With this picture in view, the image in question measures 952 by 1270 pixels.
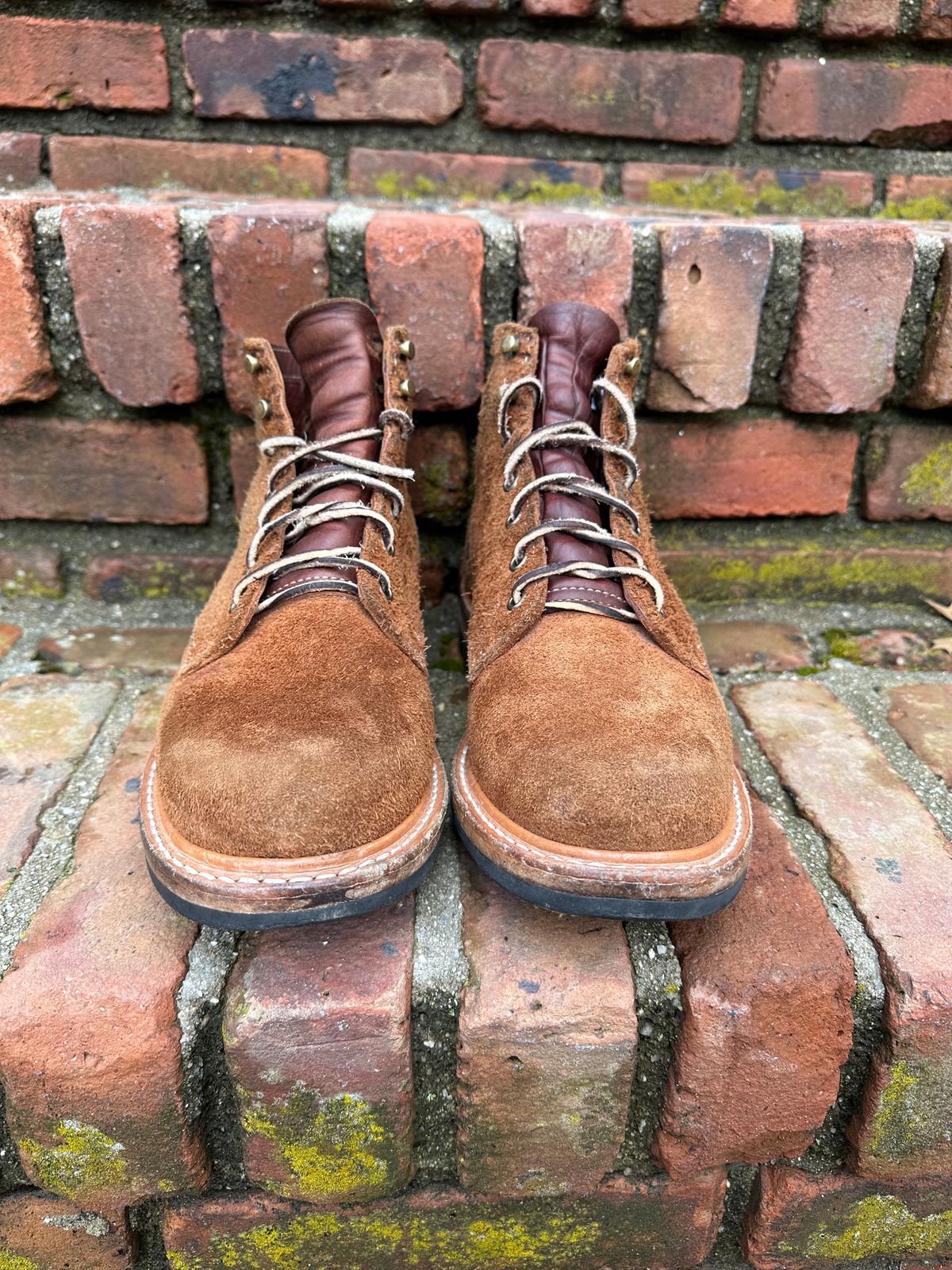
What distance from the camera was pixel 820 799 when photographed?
87 centimetres

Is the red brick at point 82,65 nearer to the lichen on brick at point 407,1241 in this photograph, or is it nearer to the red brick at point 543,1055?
the red brick at point 543,1055

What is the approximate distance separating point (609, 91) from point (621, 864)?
3.90ft

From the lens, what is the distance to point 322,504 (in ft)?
2.94

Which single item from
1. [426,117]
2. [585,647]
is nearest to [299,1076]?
[585,647]

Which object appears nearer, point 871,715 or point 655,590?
point 655,590

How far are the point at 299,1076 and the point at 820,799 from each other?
23.1 inches

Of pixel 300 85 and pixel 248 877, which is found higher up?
pixel 300 85

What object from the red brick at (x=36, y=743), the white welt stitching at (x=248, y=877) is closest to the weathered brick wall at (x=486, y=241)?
the red brick at (x=36, y=743)

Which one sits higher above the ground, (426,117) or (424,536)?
(426,117)

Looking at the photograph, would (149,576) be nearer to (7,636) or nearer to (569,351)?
(7,636)

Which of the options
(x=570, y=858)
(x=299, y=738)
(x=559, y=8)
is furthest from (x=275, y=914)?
(x=559, y=8)

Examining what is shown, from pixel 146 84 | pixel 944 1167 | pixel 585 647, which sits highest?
pixel 146 84

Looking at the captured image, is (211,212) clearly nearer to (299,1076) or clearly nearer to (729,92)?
(729,92)

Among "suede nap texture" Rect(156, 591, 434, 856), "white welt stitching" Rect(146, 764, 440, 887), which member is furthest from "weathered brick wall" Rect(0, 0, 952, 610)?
"white welt stitching" Rect(146, 764, 440, 887)
